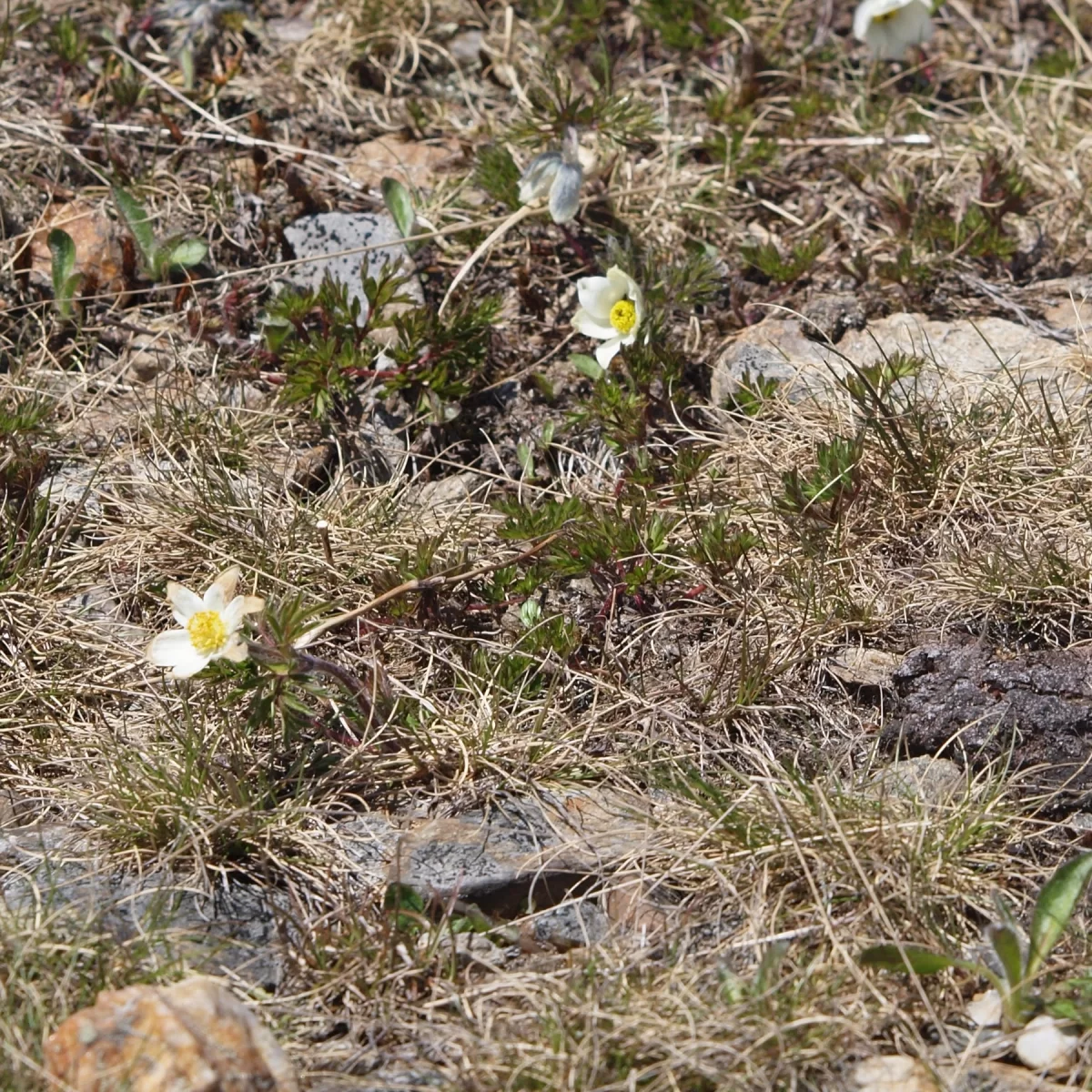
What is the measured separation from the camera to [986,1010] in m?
2.35

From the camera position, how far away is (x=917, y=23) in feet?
14.7

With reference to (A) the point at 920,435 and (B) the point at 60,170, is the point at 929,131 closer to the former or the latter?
(A) the point at 920,435

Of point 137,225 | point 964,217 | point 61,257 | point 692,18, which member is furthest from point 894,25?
point 61,257

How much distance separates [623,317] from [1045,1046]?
214 centimetres

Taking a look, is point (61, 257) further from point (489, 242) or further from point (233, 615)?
point (233, 615)

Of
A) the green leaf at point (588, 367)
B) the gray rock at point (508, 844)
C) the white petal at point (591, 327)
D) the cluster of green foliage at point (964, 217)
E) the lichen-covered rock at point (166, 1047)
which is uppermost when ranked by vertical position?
the cluster of green foliage at point (964, 217)

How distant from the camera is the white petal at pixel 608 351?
3611mm

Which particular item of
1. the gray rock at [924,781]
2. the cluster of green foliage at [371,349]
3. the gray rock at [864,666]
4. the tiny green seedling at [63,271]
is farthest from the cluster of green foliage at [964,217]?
the tiny green seedling at [63,271]

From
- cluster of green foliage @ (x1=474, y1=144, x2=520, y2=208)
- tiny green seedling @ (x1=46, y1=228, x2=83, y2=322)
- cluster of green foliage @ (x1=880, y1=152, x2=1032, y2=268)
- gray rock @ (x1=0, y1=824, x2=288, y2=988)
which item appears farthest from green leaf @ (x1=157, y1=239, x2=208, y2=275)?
cluster of green foliage @ (x1=880, y1=152, x2=1032, y2=268)

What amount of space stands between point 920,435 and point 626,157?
5.08ft

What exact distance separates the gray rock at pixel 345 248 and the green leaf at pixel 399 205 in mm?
47

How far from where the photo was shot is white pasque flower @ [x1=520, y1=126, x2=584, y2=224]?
12.6 ft

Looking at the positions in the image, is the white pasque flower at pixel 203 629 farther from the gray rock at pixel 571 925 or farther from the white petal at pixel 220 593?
the gray rock at pixel 571 925

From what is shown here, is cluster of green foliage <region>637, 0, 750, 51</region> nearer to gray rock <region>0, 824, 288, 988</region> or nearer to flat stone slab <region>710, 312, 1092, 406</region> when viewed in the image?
flat stone slab <region>710, 312, 1092, 406</region>
